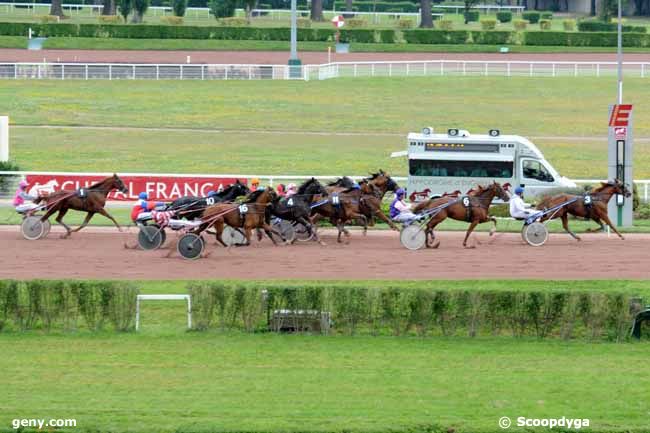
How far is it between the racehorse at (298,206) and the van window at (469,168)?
5321 mm

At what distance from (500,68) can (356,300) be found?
134 feet

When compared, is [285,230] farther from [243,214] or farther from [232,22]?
[232,22]

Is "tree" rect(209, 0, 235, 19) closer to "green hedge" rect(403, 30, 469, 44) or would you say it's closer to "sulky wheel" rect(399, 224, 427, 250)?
"green hedge" rect(403, 30, 469, 44)

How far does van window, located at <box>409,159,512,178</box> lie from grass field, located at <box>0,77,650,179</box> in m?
6.22

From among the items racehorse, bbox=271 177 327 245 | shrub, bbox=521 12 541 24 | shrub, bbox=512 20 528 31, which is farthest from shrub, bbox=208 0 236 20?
racehorse, bbox=271 177 327 245

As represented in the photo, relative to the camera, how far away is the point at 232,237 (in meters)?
23.0

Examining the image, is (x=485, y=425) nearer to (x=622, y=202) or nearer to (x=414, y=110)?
(x=622, y=202)

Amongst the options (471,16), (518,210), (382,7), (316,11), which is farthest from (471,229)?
(382,7)

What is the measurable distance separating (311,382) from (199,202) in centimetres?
993

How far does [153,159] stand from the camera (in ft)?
119

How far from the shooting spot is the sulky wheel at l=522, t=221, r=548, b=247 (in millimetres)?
23000

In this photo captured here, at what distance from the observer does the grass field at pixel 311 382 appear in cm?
1141

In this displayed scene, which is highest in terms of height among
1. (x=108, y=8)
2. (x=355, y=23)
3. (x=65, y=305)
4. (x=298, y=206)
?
(x=108, y=8)

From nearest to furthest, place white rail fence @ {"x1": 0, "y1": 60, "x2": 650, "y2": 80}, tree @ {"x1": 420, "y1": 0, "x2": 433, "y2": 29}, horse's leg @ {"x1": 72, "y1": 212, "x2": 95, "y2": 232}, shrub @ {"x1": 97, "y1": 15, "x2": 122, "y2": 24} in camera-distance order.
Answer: horse's leg @ {"x1": 72, "y1": 212, "x2": 95, "y2": 232}, white rail fence @ {"x1": 0, "y1": 60, "x2": 650, "y2": 80}, shrub @ {"x1": 97, "y1": 15, "x2": 122, "y2": 24}, tree @ {"x1": 420, "y1": 0, "x2": 433, "y2": 29}
